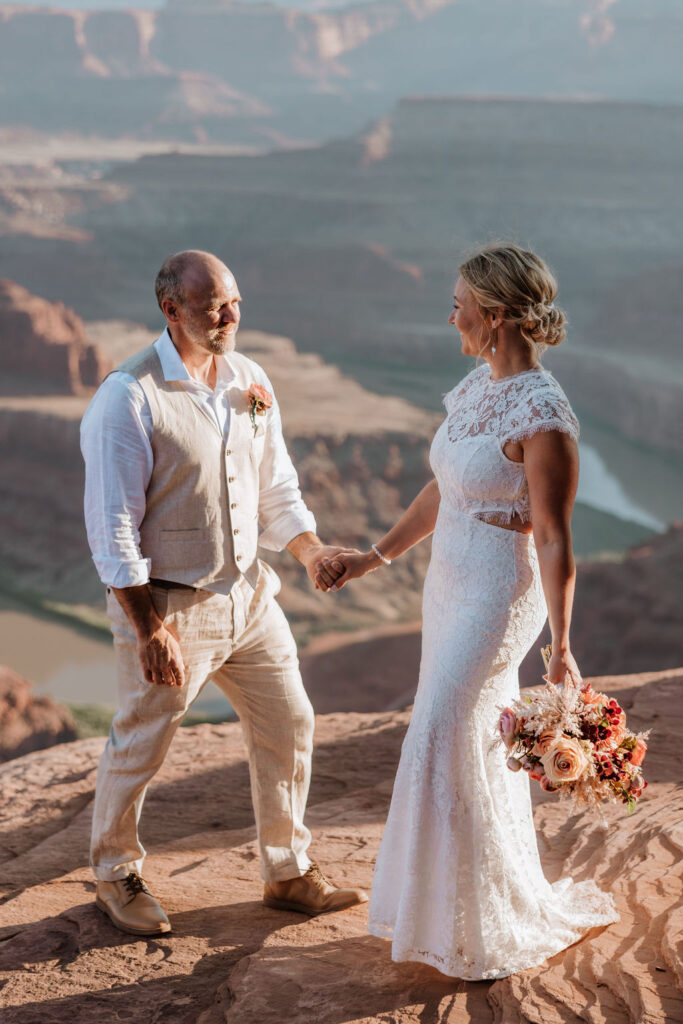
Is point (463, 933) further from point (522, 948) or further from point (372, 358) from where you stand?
point (372, 358)

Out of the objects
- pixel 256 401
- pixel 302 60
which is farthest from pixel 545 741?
pixel 302 60

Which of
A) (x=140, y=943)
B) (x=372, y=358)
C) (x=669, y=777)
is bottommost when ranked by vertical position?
(x=140, y=943)

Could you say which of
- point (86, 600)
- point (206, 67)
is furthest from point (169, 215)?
point (206, 67)

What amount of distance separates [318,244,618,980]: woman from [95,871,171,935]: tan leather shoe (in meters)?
0.75

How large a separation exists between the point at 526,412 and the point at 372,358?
52.8 m

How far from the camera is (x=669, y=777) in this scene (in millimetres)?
4621

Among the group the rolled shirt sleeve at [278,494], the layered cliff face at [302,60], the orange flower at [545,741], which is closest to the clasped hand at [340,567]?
the rolled shirt sleeve at [278,494]

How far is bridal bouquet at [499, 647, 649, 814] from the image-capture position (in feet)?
8.77

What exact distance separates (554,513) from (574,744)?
21.8 inches

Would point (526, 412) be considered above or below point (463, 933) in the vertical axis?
above

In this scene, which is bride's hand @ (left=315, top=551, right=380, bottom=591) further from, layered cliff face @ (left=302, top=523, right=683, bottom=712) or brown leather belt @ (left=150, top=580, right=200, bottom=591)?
layered cliff face @ (left=302, top=523, right=683, bottom=712)

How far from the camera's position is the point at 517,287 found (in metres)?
2.78

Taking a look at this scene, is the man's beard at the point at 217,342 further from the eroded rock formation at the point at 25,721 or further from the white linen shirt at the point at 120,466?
the eroded rock formation at the point at 25,721

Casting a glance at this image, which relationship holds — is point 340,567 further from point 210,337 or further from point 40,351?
point 40,351
